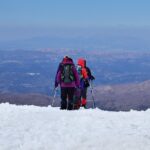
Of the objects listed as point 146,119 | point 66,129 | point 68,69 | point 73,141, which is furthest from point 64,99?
point 73,141

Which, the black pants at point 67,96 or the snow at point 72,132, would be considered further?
the black pants at point 67,96

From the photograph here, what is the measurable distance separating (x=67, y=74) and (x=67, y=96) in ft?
3.82

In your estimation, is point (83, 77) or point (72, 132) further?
point (83, 77)

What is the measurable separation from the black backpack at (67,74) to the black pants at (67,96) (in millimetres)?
430

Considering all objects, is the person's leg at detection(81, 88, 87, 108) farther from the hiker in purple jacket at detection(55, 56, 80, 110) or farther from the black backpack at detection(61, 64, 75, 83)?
the black backpack at detection(61, 64, 75, 83)

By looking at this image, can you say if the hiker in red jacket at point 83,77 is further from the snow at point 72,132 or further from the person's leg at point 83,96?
the snow at point 72,132

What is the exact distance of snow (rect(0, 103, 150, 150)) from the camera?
10.9 meters

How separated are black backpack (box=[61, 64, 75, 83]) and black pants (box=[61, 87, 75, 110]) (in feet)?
1.41

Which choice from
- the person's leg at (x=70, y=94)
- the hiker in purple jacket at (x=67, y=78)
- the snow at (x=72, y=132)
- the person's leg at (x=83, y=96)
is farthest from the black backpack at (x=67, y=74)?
the snow at (x=72, y=132)

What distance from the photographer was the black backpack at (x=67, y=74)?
19.9 metres

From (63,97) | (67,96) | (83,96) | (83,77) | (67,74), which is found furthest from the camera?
(83,96)

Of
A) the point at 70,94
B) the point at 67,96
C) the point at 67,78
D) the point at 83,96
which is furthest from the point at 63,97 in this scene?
the point at 83,96

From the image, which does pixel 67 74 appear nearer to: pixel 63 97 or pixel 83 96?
pixel 63 97

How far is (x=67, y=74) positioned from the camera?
65.9 feet
